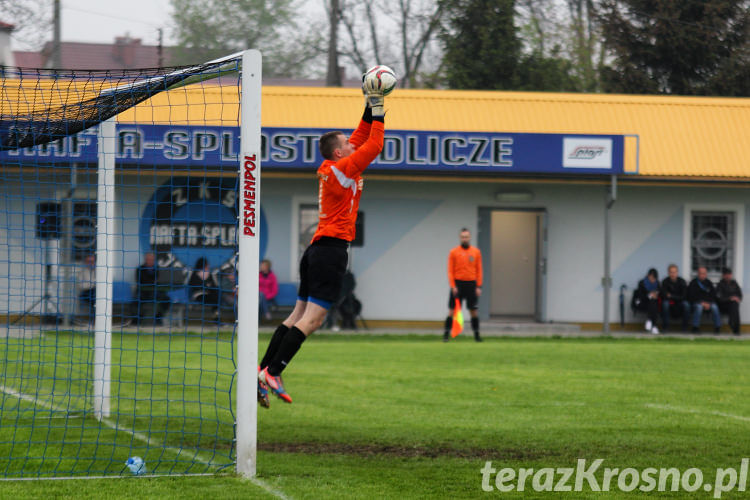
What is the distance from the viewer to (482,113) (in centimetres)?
2386

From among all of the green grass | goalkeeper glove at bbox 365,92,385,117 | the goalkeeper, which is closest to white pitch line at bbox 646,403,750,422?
the green grass

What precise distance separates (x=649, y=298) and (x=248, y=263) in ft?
58.1

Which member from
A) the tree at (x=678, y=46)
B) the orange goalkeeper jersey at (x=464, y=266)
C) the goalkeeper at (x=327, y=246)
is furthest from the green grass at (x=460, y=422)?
the tree at (x=678, y=46)

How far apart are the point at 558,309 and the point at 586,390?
12184mm

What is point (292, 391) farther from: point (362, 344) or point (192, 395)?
point (362, 344)

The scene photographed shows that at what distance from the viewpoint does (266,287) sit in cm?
2259

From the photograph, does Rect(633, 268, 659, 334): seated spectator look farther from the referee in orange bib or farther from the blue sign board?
the referee in orange bib

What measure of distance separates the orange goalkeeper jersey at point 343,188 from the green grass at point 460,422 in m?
1.93

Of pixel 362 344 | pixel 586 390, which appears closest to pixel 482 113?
pixel 362 344

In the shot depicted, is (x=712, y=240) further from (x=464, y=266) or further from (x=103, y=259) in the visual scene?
(x=103, y=259)

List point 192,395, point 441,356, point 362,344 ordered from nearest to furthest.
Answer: point 192,395, point 441,356, point 362,344

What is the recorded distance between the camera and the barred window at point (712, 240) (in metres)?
24.9

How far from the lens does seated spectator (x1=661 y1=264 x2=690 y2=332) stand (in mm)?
23453

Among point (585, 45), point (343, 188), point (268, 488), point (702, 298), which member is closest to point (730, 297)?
point (702, 298)
